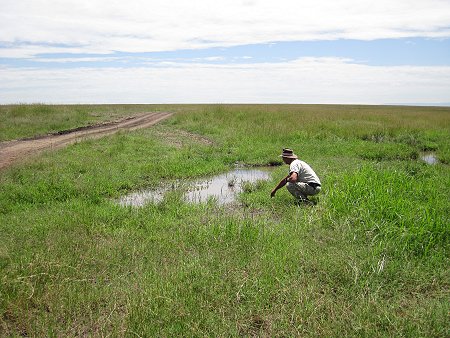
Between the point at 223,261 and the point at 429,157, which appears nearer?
the point at 223,261

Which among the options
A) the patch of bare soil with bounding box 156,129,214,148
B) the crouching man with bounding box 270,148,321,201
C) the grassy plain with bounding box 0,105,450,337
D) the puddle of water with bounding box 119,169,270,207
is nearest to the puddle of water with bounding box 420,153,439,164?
the grassy plain with bounding box 0,105,450,337

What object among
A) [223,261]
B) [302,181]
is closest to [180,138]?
[302,181]

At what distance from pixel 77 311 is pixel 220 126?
18414 millimetres

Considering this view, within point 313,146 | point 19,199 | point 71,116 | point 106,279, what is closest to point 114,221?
point 106,279

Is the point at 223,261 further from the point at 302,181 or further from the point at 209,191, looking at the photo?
the point at 209,191

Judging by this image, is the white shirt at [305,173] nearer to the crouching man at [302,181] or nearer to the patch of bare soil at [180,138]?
the crouching man at [302,181]

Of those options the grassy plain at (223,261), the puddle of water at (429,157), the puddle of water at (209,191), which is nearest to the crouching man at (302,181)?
the grassy plain at (223,261)

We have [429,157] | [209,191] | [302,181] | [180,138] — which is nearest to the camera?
[302,181]

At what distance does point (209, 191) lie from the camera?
29.7ft

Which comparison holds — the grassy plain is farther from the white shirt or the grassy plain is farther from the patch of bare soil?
the patch of bare soil

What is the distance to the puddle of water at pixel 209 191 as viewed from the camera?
7.93 meters

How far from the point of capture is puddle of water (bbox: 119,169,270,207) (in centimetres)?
793

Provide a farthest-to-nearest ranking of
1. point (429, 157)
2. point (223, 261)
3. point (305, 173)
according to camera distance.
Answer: point (429, 157)
point (305, 173)
point (223, 261)

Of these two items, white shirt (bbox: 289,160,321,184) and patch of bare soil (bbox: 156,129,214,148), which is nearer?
white shirt (bbox: 289,160,321,184)
